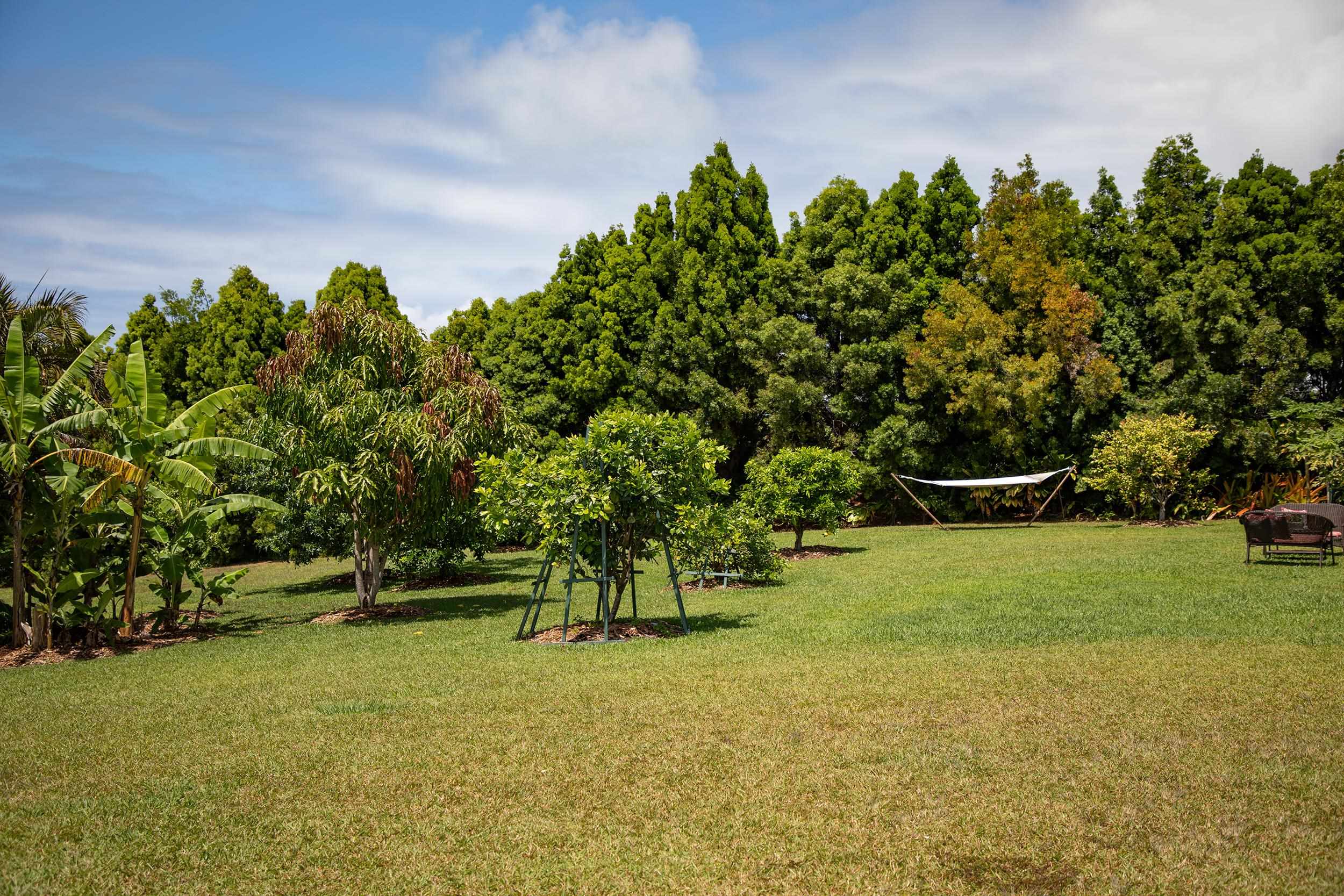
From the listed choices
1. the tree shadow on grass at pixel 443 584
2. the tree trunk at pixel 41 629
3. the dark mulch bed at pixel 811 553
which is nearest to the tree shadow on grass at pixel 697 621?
the tree trunk at pixel 41 629

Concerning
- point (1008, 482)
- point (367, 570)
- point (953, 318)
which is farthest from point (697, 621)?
point (953, 318)

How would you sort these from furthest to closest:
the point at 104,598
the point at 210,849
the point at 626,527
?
the point at 104,598, the point at 626,527, the point at 210,849

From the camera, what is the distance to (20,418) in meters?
11.0

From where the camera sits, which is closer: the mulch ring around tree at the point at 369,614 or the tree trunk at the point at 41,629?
the tree trunk at the point at 41,629

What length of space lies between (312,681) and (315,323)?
21.9 ft

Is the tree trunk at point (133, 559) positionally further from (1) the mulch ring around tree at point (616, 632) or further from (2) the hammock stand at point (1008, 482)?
(2) the hammock stand at point (1008, 482)

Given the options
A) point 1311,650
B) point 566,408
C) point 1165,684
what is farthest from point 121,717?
point 566,408

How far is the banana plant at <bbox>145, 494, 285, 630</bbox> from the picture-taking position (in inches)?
498

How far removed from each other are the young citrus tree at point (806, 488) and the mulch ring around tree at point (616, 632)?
834cm

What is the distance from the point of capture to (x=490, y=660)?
31.4ft

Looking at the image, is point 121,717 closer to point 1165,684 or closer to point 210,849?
point 210,849

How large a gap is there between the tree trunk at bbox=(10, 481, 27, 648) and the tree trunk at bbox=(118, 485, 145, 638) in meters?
1.17

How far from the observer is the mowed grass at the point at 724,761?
415cm

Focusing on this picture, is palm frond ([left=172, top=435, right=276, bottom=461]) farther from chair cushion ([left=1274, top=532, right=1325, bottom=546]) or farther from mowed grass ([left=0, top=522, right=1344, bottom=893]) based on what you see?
chair cushion ([left=1274, top=532, right=1325, bottom=546])
